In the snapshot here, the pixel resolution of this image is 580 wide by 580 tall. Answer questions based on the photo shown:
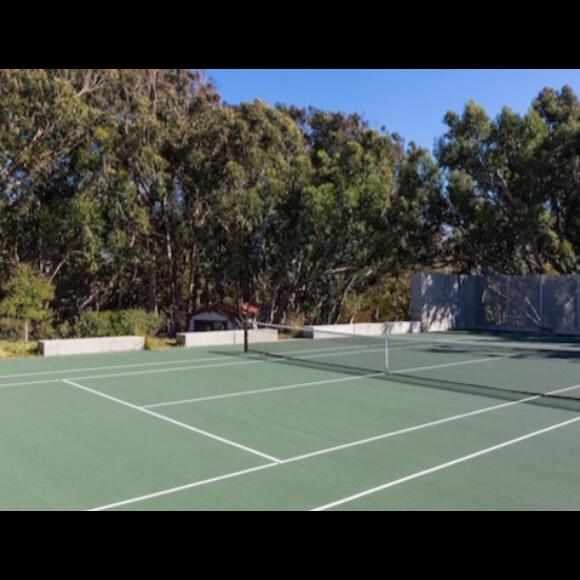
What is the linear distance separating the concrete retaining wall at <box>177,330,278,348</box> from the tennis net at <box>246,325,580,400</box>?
0.38ft

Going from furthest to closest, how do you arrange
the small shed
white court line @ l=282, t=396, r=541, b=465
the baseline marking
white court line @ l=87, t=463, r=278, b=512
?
the small shed → the baseline marking → white court line @ l=282, t=396, r=541, b=465 → white court line @ l=87, t=463, r=278, b=512

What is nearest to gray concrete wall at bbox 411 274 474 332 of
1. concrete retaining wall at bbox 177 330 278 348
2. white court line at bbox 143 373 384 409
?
concrete retaining wall at bbox 177 330 278 348

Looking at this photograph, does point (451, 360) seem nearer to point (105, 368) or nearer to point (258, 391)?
point (258, 391)

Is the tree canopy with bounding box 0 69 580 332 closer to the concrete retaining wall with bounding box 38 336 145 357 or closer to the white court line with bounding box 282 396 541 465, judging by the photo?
the concrete retaining wall with bounding box 38 336 145 357

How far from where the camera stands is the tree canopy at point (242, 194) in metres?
20.4

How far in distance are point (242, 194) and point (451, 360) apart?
10717 mm

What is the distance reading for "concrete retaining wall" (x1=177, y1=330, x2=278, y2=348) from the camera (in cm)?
1780

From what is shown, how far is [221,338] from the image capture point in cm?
1830

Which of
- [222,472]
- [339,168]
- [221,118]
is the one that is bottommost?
[222,472]
